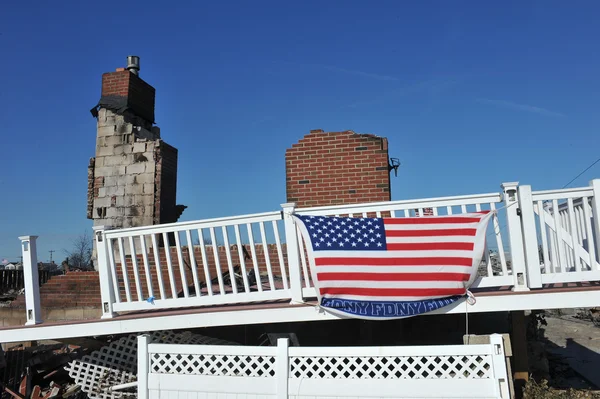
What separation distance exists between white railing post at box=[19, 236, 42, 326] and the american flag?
126 inches

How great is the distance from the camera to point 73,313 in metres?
7.58

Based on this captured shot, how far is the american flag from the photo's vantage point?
436 cm

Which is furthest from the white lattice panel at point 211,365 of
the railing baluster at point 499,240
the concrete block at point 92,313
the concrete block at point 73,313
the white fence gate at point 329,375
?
the concrete block at point 73,313

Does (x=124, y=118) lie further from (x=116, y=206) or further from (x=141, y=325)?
(x=141, y=325)

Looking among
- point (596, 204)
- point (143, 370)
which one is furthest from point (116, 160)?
point (596, 204)

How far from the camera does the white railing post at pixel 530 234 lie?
4.44m

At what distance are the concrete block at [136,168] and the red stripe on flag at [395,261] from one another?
5.01m

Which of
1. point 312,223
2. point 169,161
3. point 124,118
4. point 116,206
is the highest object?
point 124,118

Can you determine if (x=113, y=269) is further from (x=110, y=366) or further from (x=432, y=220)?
(x=432, y=220)

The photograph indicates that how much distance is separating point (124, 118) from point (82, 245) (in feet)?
172

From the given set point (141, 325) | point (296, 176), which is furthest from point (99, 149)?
point (141, 325)

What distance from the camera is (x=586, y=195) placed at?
4.48m

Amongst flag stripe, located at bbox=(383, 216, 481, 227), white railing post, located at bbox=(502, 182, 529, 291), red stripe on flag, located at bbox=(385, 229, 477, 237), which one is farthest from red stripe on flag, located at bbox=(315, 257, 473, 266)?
white railing post, located at bbox=(502, 182, 529, 291)

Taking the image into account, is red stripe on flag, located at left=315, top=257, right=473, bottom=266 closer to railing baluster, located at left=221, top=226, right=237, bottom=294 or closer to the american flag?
the american flag
